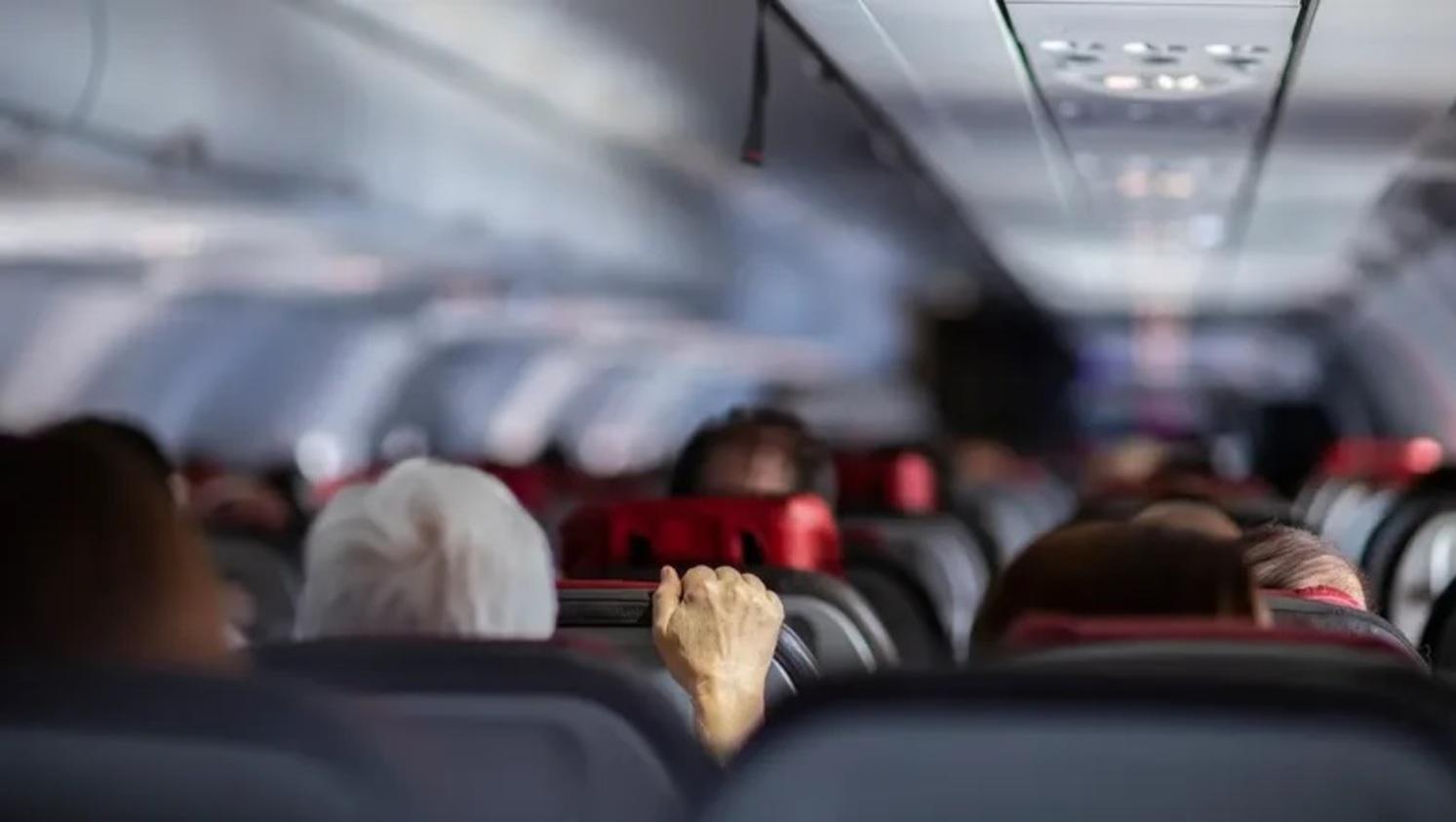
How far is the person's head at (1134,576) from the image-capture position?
311cm

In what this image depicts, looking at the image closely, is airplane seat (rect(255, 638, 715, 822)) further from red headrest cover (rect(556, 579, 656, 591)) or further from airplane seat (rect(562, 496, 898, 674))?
airplane seat (rect(562, 496, 898, 674))

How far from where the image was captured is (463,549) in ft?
11.5

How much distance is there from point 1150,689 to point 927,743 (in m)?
0.19

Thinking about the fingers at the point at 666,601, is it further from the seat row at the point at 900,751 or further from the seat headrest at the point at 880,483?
the seat headrest at the point at 880,483

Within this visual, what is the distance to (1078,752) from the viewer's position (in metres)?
2.19

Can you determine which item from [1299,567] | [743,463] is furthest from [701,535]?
[743,463]

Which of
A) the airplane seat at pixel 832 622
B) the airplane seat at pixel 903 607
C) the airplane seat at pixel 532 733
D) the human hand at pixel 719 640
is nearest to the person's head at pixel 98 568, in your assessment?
the airplane seat at pixel 532 733

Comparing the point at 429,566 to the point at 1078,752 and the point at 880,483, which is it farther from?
the point at 880,483

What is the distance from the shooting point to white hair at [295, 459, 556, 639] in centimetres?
350

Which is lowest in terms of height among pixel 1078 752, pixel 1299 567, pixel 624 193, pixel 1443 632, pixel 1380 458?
pixel 1380 458

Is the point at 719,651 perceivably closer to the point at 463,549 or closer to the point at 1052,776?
the point at 463,549

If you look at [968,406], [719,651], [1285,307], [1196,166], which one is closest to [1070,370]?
[968,406]

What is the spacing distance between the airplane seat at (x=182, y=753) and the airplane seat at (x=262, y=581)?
4.57 metres

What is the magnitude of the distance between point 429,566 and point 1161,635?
1.10 m
